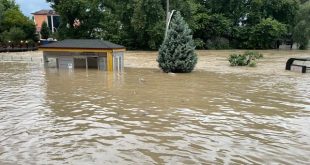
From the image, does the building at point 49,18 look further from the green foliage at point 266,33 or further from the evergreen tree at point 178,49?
the evergreen tree at point 178,49

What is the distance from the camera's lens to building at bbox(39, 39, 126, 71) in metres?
27.0

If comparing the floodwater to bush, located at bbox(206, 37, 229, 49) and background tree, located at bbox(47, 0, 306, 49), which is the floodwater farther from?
bush, located at bbox(206, 37, 229, 49)

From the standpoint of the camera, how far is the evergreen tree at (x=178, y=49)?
24688 mm

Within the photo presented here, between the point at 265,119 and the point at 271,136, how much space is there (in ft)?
6.36

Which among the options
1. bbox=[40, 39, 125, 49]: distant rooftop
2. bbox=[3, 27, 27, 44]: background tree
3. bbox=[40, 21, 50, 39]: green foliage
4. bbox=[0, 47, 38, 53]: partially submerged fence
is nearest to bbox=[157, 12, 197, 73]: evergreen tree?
bbox=[40, 39, 125, 49]: distant rooftop

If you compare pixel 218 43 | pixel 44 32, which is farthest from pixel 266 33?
pixel 44 32

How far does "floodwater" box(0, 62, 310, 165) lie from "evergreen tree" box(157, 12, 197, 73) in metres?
6.99

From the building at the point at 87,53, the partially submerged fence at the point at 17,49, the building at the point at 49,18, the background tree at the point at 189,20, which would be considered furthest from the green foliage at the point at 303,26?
Result: the building at the point at 49,18

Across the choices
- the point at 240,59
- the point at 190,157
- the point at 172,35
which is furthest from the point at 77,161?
the point at 240,59

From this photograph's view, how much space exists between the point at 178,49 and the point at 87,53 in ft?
24.7

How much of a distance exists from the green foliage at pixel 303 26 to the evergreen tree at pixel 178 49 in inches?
1442

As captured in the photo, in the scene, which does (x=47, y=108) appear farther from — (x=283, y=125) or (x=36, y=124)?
(x=283, y=125)

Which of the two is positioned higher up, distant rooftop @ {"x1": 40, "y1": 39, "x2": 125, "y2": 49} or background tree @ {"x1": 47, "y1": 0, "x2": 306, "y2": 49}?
background tree @ {"x1": 47, "y1": 0, "x2": 306, "y2": 49}

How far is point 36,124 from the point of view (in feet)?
33.0
